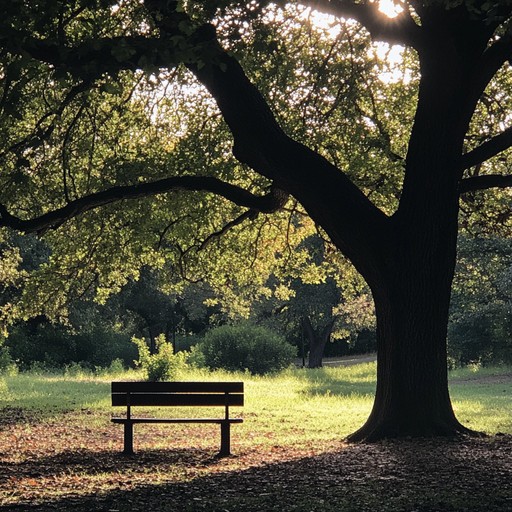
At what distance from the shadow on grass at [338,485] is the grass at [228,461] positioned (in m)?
0.01

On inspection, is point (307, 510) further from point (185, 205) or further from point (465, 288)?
point (465, 288)

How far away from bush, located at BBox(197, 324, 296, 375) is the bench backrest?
2509cm

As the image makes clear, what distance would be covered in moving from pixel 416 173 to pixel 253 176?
22.3ft

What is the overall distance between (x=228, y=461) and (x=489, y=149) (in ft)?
20.0

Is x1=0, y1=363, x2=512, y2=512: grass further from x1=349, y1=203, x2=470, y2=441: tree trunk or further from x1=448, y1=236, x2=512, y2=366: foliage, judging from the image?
x1=448, y1=236, x2=512, y2=366: foliage

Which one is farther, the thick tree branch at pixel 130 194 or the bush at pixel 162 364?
the bush at pixel 162 364

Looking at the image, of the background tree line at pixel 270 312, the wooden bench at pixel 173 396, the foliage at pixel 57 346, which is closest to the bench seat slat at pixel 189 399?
the wooden bench at pixel 173 396

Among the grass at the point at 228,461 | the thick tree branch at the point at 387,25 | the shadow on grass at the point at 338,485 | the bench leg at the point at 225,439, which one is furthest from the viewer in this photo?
the thick tree branch at the point at 387,25

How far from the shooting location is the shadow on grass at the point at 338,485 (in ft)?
24.2

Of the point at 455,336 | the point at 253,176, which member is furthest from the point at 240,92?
the point at 455,336

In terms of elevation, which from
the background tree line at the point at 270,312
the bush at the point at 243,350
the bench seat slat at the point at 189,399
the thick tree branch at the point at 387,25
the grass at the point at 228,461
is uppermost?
the thick tree branch at the point at 387,25

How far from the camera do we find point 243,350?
1473 inches

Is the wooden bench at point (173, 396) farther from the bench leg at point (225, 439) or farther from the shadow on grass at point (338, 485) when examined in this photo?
the shadow on grass at point (338, 485)

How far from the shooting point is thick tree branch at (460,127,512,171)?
12.7m
